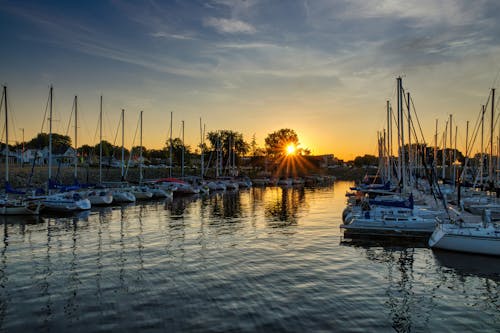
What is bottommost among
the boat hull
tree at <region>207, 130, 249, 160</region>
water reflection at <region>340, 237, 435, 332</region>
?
water reflection at <region>340, 237, 435, 332</region>

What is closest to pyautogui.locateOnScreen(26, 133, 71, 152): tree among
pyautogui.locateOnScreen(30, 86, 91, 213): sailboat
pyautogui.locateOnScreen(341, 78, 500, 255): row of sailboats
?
pyautogui.locateOnScreen(30, 86, 91, 213): sailboat

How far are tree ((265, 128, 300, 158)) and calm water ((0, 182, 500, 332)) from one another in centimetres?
14395

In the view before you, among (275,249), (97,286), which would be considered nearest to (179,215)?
(275,249)

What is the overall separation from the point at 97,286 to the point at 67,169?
81.2 metres

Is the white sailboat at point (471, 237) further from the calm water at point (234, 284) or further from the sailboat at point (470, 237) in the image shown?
the calm water at point (234, 284)

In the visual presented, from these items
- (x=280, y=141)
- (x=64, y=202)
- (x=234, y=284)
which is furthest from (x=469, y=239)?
(x=280, y=141)

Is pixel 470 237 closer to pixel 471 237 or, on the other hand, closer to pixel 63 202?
pixel 471 237

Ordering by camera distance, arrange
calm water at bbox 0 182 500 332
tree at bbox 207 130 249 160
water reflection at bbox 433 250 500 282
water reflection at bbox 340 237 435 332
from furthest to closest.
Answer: tree at bbox 207 130 249 160 → water reflection at bbox 433 250 500 282 → water reflection at bbox 340 237 435 332 → calm water at bbox 0 182 500 332

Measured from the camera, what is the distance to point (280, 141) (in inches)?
6983

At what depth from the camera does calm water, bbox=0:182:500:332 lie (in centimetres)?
1386

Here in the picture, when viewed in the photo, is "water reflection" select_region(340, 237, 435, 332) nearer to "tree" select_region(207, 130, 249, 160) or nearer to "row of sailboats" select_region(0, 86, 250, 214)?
"row of sailboats" select_region(0, 86, 250, 214)

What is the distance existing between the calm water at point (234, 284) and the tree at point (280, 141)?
14395 centimetres

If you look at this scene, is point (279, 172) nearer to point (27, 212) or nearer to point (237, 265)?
point (27, 212)

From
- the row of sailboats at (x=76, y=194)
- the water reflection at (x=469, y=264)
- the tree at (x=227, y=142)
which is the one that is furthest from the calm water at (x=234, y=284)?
the tree at (x=227, y=142)
